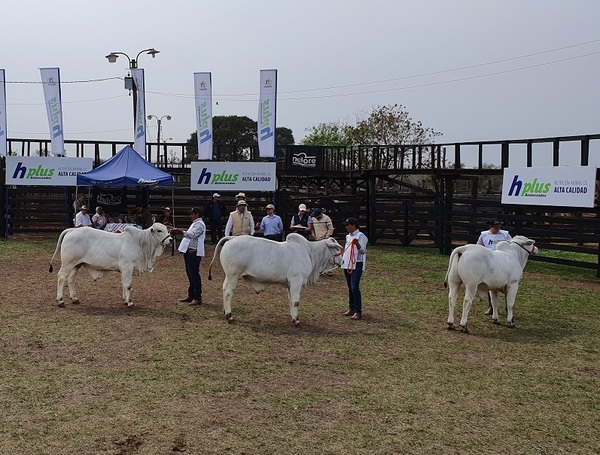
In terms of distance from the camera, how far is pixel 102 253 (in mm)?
10828

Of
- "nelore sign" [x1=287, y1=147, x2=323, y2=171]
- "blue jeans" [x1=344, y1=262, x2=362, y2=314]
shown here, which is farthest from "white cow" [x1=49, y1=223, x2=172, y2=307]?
"nelore sign" [x1=287, y1=147, x2=323, y2=171]

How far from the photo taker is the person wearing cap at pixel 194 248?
11.0 metres

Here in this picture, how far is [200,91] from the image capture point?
2281 cm

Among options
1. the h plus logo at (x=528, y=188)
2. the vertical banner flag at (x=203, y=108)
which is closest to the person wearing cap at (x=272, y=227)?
the h plus logo at (x=528, y=188)

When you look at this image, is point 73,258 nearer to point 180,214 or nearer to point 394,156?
point 180,214

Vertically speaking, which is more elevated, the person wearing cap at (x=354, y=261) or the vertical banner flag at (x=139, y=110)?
the vertical banner flag at (x=139, y=110)

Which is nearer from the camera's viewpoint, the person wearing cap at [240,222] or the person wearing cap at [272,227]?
the person wearing cap at [240,222]

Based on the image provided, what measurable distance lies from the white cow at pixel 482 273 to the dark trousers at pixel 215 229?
1101cm

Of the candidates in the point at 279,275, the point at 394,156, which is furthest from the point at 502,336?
the point at 394,156

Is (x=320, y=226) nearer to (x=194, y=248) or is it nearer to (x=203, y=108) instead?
(x=194, y=248)

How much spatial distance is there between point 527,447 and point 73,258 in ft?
25.6

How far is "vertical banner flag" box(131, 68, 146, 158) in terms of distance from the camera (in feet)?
75.6

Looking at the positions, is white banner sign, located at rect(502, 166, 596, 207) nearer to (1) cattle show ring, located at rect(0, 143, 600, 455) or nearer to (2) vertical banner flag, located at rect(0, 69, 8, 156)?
(1) cattle show ring, located at rect(0, 143, 600, 455)

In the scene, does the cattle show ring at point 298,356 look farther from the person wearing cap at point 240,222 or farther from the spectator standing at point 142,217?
the spectator standing at point 142,217
